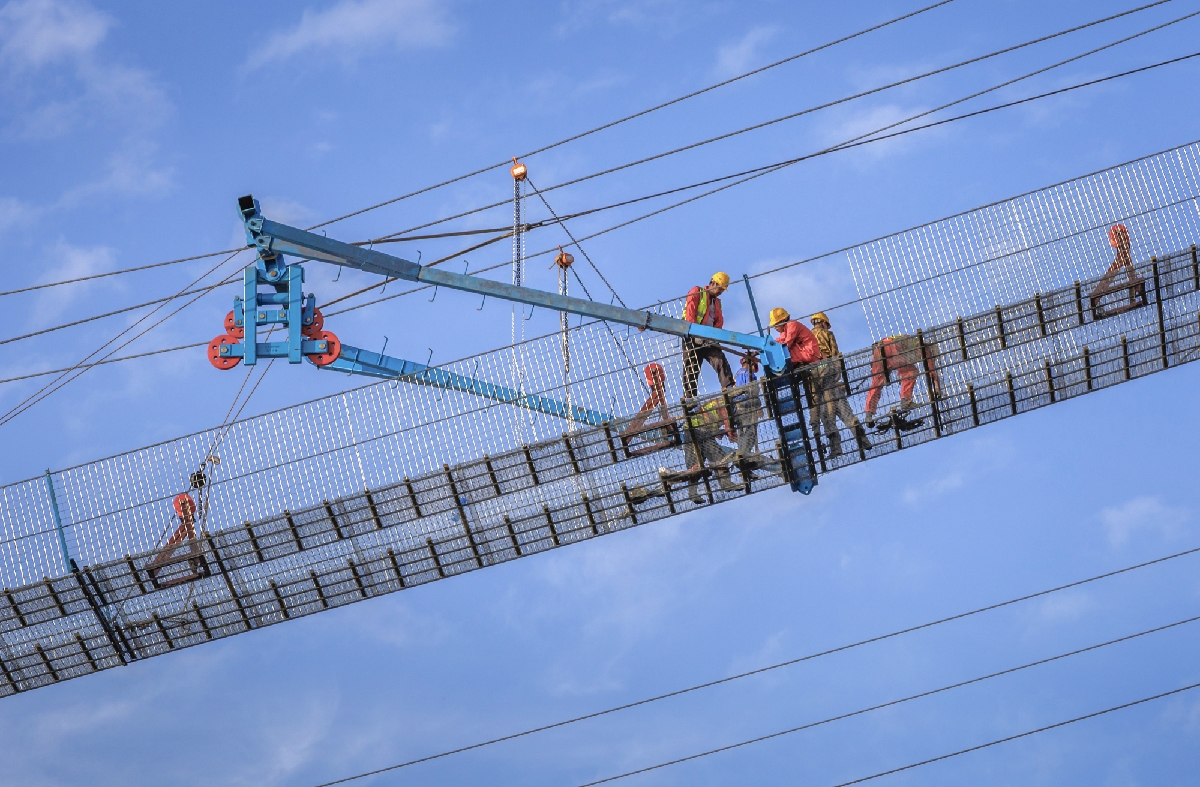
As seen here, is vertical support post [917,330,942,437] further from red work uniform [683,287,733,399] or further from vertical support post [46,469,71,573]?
vertical support post [46,469,71,573]

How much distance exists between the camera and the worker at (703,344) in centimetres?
2795

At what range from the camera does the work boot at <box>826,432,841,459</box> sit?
90.9 ft

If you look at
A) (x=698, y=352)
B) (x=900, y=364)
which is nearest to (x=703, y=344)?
(x=698, y=352)

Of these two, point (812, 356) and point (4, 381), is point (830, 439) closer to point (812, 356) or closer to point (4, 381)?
point (812, 356)

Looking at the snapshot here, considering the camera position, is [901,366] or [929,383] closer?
[901,366]

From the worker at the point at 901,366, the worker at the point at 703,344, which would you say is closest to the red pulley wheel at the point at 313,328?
the worker at the point at 703,344

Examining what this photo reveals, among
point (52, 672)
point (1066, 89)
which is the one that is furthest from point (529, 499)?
point (1066, 89)

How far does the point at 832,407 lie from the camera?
1087 inches

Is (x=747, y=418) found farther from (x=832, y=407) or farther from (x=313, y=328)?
(x=313, y=328)

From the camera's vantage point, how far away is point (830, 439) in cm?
2775

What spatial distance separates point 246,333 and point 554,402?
4434mm

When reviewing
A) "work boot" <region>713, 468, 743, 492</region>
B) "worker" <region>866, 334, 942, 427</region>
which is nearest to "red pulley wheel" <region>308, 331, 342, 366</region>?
"work boot" <region>713, 468, 743, 492</region>

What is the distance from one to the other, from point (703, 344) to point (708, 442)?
1.40 m

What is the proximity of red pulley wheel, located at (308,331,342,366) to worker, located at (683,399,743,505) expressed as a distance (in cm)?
513
